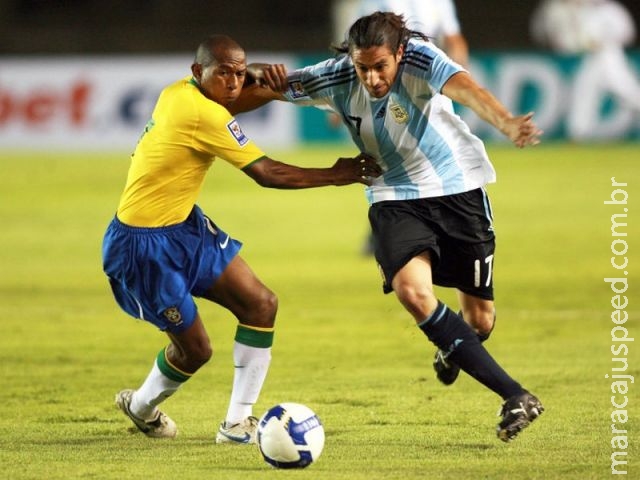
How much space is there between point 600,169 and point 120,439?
14.9 metres

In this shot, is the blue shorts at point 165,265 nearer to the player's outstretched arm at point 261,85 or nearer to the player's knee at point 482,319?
the player's outstretched arm at point 261,85

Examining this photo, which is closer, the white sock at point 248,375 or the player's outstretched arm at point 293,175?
the player's outstretched arm at point 293,175

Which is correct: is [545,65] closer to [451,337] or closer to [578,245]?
[578,245]

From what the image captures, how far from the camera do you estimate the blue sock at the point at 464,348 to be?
645cm

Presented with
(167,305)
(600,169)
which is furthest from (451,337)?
(600,169)

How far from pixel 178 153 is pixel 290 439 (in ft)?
5.02

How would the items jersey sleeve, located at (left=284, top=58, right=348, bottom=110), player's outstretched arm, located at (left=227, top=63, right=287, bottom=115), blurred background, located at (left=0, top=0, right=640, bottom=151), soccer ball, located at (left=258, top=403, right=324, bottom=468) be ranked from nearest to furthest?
soccer ball, located at (left=258, top=403, right=324, bottom=468), jersey sleeve, located at (left=284, top=58, right=348, bottom=110), player's outstretched arm, located at (left=227, top=63, right=287, bottom=115), blurred background, located at (left=0, top=0, right=640, bottom=151)

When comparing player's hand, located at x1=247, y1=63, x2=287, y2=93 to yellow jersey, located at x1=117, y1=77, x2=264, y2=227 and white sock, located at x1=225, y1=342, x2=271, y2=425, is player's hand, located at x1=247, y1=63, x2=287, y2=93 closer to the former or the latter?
yellow jersey, located at x1=117, y1=77, x2=264, y2=227

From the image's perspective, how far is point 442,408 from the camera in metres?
7.63

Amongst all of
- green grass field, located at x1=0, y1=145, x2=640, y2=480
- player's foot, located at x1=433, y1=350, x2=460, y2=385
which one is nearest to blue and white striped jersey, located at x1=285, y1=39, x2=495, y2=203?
player's foot, located at x1=433, y1=350, x2=460, y2=385

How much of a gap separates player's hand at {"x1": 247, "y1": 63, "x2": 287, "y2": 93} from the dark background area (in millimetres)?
20118

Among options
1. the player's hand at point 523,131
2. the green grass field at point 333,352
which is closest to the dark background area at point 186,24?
the green grass field at point 333,352
